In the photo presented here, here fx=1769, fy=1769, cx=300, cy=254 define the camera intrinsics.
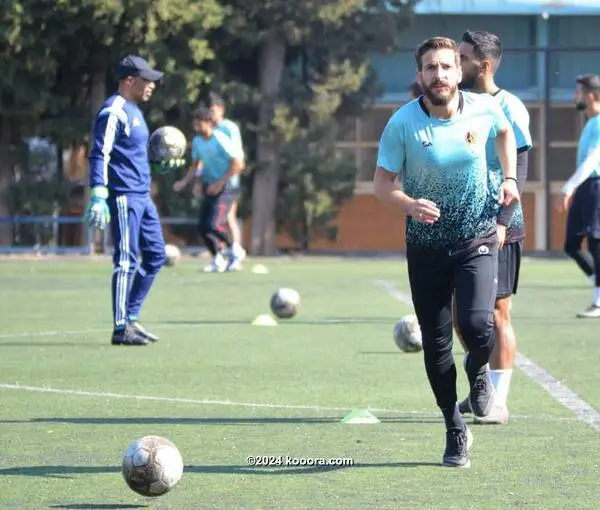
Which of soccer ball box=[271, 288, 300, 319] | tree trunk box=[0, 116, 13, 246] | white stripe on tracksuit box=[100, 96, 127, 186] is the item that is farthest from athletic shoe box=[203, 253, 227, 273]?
white stripe on tracksuit box=[100, 96, 127, 186]

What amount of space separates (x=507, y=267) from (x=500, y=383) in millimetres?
642

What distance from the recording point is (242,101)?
32188 millimetres

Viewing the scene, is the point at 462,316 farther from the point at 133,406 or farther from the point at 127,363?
the point at 127,363

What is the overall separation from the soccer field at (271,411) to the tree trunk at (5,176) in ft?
44.9

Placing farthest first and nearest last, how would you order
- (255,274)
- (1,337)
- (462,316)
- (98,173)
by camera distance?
(255,274)
(1,337)
(98,173)
(462,316)

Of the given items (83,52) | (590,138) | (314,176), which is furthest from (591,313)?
(83,52)

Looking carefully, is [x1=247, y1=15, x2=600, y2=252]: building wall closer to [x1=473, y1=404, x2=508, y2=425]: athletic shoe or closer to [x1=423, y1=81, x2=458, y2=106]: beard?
[x1=473, y1=404, x2=508, y2=425]: athletic shoe

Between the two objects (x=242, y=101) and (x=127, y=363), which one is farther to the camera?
(x=242, y=101)

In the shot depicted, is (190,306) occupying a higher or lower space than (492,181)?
lower

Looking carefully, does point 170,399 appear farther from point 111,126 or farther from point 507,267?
point 111,126

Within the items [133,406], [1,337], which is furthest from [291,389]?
[1,337]

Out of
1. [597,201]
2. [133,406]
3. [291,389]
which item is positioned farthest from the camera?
[597,201]

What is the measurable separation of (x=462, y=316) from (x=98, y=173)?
20.1 feet

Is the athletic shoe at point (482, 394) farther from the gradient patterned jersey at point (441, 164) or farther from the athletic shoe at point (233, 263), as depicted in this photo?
the athletic shoe at point (233, 263)
